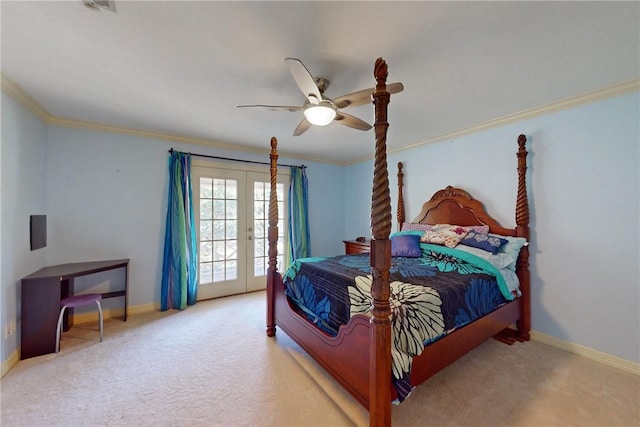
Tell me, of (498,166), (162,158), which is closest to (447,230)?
(498,166)

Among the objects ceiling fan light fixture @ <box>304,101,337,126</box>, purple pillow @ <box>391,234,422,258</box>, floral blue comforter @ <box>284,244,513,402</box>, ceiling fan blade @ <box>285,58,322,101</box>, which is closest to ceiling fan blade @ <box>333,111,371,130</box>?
ceiling fan light fixture @ <box>304,101,337,126</box>

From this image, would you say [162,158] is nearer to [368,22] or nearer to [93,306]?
[93,306]

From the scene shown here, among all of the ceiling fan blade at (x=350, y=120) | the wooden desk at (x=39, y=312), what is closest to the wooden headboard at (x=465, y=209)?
the ceiling fan blade at (x=350, y=120)

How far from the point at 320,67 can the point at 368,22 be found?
50 centimetres

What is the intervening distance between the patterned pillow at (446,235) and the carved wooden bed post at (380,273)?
6.07 ft

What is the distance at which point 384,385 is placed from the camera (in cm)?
136

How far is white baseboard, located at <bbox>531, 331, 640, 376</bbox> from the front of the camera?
209 centimetres

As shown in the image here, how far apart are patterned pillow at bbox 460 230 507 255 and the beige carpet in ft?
3.21

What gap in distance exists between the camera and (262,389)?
1.87 meters

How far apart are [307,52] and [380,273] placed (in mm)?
1501

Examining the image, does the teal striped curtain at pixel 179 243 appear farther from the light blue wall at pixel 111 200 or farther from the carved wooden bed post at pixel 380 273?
the carved wooden bed post at pixel 380 273

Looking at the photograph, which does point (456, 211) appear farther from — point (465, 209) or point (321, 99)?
point (321, 99)

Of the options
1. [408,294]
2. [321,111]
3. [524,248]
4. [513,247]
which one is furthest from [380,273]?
[524,248]

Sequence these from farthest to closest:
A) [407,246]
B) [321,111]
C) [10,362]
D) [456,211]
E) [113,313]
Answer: [456,211], [113,313], [407,246], [10,362], [321,111]
